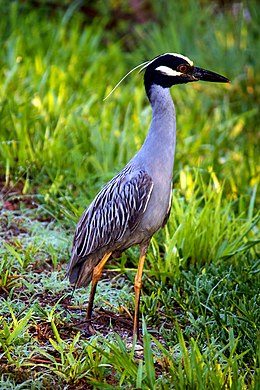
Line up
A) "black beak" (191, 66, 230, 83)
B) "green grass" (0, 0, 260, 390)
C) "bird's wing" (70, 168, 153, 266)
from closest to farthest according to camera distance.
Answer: "green grass" (0, 0, 260, 390)
"bird's wing" (70, 168, 153, 266)
"black beak" (191, 66, 230, 83)

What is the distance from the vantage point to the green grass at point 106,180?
3.22 m

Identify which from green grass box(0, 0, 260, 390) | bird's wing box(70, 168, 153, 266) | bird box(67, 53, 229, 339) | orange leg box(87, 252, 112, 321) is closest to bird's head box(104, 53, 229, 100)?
bird box(67, 53, 229, 339)

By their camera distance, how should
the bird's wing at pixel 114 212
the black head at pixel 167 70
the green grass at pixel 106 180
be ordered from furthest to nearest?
1. the black head at pixel 167 70
2. the bird's wing at pixel 114 212
3. the green grass at pixel 106 180

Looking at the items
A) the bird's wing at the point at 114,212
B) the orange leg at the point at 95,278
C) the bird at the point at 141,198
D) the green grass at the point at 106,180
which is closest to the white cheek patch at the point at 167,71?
the bird at the point at 141,198

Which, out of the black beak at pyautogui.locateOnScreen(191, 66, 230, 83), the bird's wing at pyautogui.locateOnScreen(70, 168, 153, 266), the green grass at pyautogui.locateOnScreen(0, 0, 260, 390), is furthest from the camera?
the black beak at pyautogui.locateOnScreen(191, 66, 230, 83)

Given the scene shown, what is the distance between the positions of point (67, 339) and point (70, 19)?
5329 mm

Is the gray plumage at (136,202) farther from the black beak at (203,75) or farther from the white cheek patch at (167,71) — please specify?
the black beak at (203,75)

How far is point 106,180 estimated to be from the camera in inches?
196

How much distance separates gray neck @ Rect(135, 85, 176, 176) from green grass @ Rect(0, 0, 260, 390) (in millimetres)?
759

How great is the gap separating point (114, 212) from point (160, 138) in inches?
17.0

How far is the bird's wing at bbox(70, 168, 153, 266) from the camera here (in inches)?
135

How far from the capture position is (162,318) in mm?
3838

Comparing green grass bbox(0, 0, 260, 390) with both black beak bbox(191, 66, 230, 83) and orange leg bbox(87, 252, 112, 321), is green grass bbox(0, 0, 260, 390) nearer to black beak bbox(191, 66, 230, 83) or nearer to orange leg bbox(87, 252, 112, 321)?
orange leg bbox(87, 252, 112, 321)

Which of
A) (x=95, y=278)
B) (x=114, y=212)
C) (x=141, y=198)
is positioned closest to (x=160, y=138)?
(x=141, y=198)
